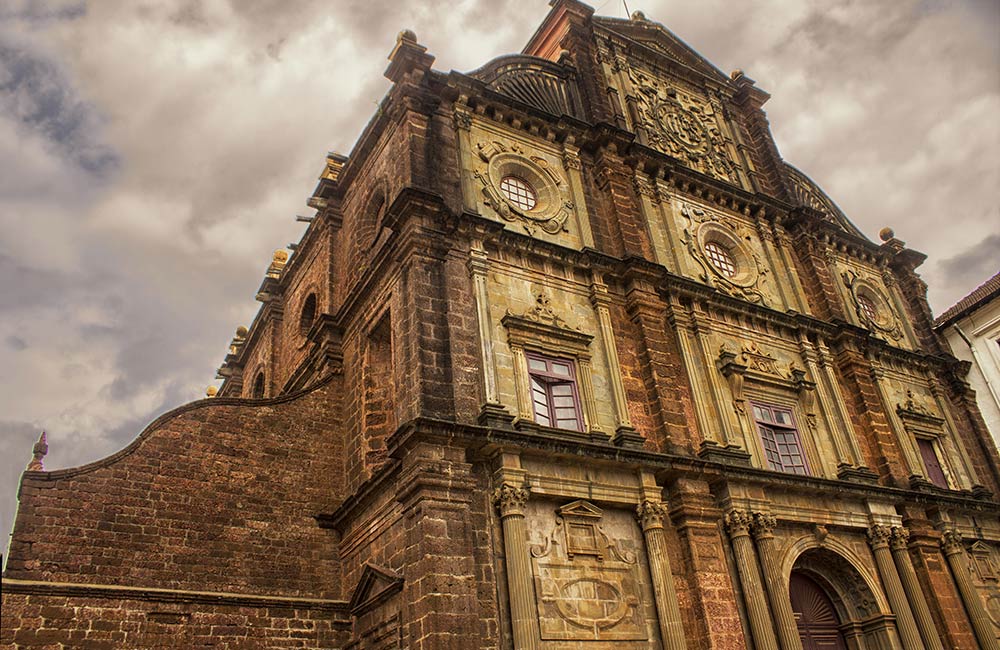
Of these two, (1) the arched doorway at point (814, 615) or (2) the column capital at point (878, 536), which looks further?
(2) the column capital at point (878, 536)

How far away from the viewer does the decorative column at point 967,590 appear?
1639 cm

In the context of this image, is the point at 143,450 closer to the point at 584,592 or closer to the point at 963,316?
the point at 584,592

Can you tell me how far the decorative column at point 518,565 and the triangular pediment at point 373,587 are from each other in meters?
1.67

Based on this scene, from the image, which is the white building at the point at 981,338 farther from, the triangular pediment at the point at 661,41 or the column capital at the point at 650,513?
the column capital at the point at 650,513

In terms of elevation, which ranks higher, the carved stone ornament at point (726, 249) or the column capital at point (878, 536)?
the carved stone ornament at point (726, 249)

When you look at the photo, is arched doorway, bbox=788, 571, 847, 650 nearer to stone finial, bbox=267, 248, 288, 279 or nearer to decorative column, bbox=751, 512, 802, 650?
decorative column, bbox=751, 512, 802, 650

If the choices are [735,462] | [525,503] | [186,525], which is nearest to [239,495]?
[186,525]

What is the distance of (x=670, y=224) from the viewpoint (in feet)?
62.1

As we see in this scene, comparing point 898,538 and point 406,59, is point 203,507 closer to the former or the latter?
point 406,59

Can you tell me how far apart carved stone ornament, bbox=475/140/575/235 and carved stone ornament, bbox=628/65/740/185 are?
437 cm

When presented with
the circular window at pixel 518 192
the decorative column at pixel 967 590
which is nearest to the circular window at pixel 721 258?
the circular window at pixel 518 192

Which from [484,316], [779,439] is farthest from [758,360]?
[484,316]

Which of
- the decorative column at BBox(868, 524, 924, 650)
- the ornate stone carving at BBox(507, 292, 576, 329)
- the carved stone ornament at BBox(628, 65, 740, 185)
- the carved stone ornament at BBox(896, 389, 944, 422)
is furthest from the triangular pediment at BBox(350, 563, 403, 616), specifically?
the carved stone ornament at BBox(896, 389, 944, 422)

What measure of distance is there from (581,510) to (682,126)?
1322 centimetres
